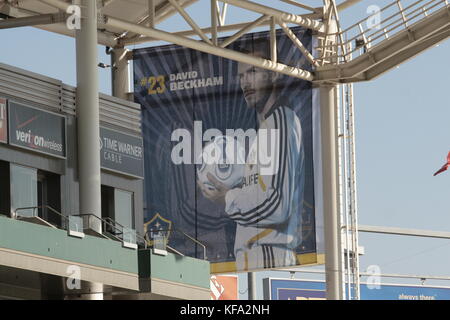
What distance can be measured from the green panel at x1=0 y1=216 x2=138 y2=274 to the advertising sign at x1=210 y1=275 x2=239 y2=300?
30.0 m

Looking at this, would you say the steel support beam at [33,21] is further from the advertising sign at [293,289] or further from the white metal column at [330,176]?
the advertising sign at [293,289]

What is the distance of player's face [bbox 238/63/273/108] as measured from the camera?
47281mm

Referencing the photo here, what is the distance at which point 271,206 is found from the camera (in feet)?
152

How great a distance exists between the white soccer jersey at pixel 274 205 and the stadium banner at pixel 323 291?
17914 mm

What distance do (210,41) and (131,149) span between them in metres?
5.54

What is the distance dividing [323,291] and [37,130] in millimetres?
34978

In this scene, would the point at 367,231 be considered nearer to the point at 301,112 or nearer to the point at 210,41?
the point at 301,112

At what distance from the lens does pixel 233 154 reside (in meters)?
47.9

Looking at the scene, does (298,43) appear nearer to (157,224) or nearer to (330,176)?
(330,176)

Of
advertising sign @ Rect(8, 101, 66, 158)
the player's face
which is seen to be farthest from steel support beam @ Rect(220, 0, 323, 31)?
advertising sign @ Rect(8, 101, 66, 158)

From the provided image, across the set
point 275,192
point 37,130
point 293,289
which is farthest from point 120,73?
point 293,289
